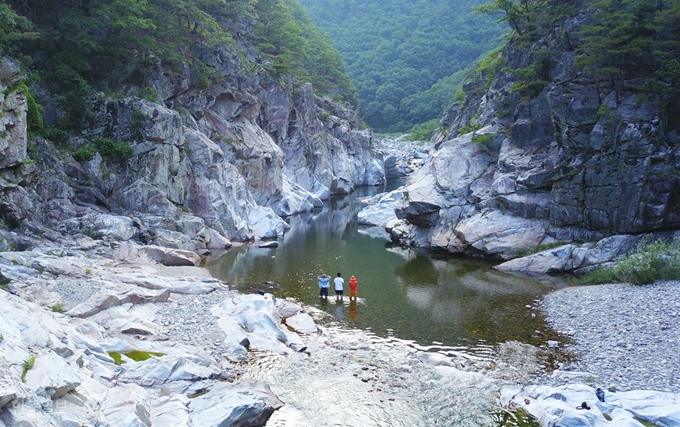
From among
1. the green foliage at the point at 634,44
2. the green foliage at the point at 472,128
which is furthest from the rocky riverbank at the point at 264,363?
the green foliage at the point at 472,128

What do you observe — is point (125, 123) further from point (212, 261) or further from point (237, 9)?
point (237, 9)

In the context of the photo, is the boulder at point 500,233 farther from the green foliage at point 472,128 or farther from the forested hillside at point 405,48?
the forested hillside at point 405,48

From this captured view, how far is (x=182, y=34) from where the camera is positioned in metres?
43.3

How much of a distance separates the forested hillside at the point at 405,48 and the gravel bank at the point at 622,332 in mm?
108456

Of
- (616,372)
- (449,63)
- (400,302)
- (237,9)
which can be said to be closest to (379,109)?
(449,63)

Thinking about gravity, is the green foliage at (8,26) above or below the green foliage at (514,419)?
above

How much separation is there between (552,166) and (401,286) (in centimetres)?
1377

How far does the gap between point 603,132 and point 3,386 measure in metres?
30.9

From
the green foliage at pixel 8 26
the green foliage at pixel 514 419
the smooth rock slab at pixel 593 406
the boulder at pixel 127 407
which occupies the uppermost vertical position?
the green foliage at pixel 8 26

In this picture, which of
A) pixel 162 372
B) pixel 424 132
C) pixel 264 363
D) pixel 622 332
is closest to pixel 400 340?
pixel 264 363

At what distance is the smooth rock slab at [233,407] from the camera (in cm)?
1079

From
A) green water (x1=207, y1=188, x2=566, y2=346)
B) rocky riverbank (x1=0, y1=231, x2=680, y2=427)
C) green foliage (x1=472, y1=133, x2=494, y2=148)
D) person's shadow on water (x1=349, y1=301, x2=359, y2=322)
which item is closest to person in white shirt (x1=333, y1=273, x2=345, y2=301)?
green water (x1=207, y1=188, x2=566, y2=346)

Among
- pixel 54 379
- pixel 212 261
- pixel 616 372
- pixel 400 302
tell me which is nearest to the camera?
pixel 54 379

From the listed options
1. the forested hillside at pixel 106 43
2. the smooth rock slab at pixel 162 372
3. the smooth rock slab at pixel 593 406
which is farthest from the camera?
the forested hillside at pixel 106 43
